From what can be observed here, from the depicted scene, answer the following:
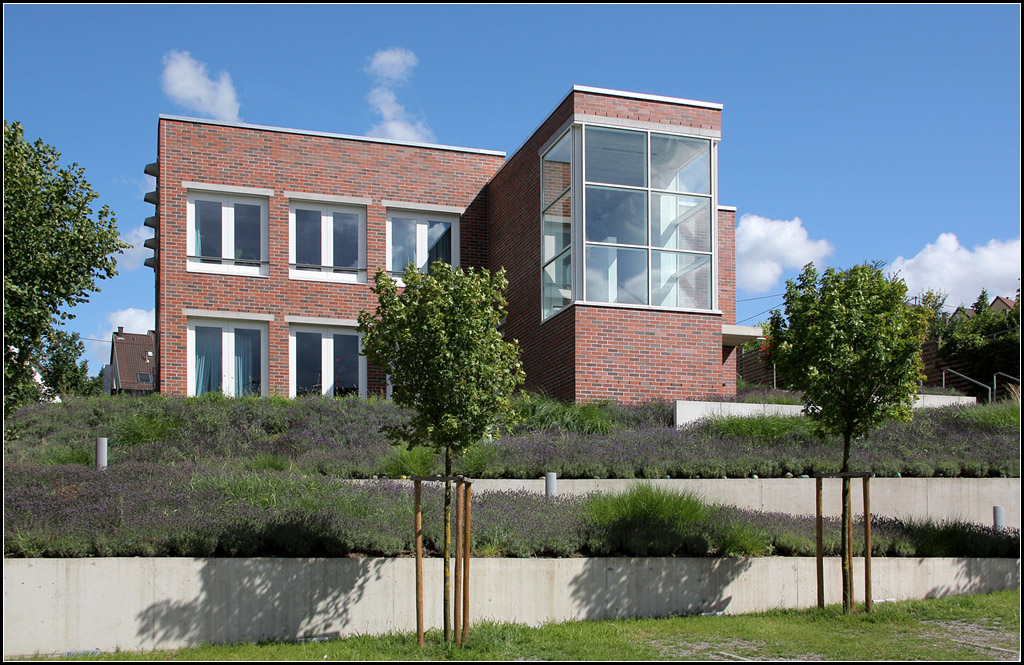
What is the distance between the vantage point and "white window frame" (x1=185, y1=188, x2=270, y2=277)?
2061 cm

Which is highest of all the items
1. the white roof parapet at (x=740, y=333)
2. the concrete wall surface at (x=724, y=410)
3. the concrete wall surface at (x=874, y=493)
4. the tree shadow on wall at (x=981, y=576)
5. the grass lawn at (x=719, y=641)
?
the white roof parapet at (x=740, y=333)

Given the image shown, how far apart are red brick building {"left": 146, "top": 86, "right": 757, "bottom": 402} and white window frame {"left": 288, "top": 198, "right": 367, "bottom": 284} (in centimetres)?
5

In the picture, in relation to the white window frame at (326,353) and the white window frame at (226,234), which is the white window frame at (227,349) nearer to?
the white window frame at (326,353)

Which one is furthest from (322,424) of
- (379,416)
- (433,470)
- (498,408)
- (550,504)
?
(498,408)

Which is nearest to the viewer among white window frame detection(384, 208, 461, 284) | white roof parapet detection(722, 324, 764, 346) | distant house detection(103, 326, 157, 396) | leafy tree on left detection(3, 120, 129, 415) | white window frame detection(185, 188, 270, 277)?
leafy tree on left detection(3, 120, 129, 415)

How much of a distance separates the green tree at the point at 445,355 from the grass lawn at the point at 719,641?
64 centimetres

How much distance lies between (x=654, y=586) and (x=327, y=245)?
540 inches

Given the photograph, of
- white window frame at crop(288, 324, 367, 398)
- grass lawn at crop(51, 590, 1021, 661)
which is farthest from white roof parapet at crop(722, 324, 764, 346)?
grass lawn at crop(51, 590, 1021, 661)

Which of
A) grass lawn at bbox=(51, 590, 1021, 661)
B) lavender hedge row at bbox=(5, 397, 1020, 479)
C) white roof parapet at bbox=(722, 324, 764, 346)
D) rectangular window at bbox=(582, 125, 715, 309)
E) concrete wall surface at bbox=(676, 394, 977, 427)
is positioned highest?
rectangular window at bbox=(582, 125, 715, 309)

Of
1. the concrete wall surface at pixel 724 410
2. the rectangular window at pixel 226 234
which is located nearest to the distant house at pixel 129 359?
the rectangular window at pixel 226 234

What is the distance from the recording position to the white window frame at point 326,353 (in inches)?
825

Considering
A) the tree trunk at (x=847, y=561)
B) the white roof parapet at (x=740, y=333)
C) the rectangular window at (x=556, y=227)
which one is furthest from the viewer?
the white roof parapet at (x=740, y=333)

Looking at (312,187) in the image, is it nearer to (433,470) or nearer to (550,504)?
(433,470)

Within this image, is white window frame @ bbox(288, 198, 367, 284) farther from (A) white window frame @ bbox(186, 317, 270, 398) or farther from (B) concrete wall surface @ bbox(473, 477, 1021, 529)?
(B) concrete wall surface @ bbox(473, 477, 1021, 529)
